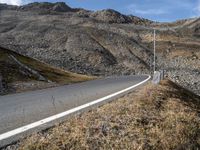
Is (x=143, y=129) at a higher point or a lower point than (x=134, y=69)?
higher

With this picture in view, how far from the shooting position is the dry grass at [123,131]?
26.6ft

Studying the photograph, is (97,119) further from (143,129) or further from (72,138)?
(72,138)

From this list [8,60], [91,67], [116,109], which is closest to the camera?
[116,109]

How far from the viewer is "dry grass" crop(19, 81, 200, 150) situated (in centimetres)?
809

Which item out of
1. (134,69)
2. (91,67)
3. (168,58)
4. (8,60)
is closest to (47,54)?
(91,67)

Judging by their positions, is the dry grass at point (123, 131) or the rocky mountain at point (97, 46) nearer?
the dry grass at point (123, 131)

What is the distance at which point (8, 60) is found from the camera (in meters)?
50.2

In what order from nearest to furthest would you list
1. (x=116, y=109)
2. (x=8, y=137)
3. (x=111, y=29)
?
(x=8, y=137), (x=116, y=109), (x=111, y=29)

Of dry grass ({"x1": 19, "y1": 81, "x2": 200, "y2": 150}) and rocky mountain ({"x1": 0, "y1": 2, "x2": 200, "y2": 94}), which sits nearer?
dry grass ({"x1": 19, "y1": 81, "x2": 200, "y2": 150})

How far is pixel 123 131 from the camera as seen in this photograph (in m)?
9.39

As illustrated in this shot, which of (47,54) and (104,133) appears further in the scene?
(47,54)

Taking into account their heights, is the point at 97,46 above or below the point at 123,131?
below

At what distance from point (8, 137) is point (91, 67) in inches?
3357

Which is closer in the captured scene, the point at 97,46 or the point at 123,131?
the point at 123,131
